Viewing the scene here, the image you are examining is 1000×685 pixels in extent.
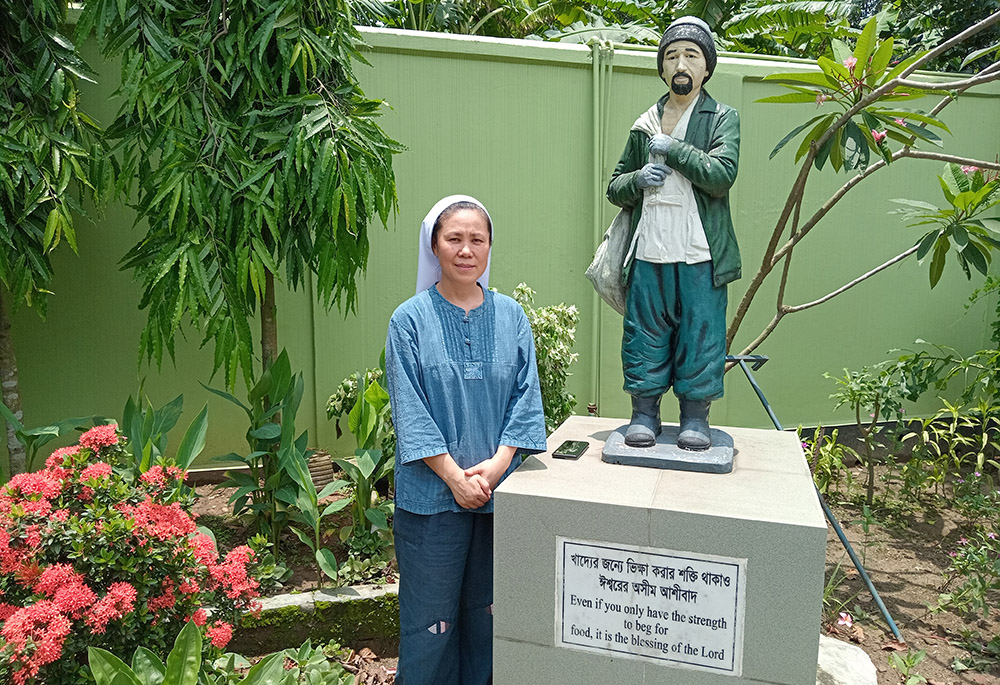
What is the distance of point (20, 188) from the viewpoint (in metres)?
2.98

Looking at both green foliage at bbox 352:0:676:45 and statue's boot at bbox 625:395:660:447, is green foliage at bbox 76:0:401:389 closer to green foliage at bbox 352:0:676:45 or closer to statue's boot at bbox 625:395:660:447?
statue's boot at bbox 625:395:660:447

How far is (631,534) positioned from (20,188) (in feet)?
9.25

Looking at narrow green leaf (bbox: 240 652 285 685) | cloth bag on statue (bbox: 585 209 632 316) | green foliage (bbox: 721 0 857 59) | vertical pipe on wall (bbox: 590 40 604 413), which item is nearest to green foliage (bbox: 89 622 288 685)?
narrow green leaf (bbox: 240 652 285 685)

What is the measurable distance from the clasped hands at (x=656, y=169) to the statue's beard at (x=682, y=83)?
134mm

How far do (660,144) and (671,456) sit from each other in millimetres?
922

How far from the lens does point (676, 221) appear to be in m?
2.16

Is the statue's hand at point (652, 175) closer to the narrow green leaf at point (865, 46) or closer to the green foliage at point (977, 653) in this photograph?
the narrow green leaf at point (865, 46)

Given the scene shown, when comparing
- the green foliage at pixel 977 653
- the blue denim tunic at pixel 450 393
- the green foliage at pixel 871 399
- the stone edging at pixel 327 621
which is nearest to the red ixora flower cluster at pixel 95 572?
the blue denim tunic at pixel 450 393

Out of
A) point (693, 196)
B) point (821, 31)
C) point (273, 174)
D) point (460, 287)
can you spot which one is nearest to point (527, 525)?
point (460, 287)

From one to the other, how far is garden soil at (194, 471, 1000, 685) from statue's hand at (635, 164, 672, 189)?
6.53 ft

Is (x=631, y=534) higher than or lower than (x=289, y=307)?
lower

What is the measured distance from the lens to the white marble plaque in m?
1.79

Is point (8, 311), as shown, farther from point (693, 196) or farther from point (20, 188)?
point (693, 196)

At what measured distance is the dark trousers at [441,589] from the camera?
6.70ft
